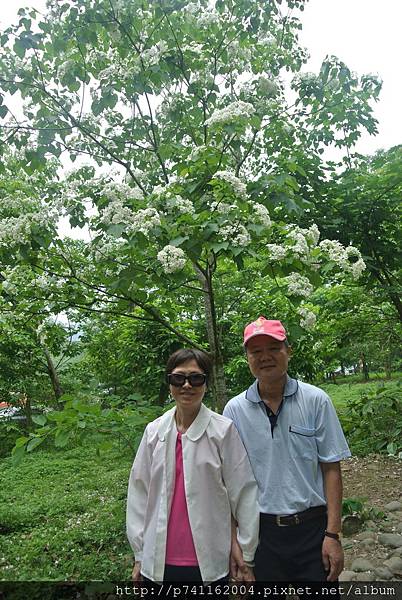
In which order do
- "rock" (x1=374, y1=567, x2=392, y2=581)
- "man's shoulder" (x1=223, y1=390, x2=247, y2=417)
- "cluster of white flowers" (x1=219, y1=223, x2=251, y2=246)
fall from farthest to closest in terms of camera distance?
"rock" (x1=374, y1=567, x2=392, y2=581), "cluster of white flowers" (x1=219, y1=223, x2=251, y2=246), "man's shoulder" (x1=223, y1=390, x2=247, y2=417)

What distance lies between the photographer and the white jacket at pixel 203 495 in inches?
66.6

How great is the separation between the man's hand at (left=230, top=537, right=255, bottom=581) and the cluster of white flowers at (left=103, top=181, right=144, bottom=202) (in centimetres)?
183

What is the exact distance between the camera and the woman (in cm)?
169

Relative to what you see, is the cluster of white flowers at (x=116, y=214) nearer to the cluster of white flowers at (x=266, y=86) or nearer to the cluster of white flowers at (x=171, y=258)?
the cluster of white flowers at (x=171, y=258)

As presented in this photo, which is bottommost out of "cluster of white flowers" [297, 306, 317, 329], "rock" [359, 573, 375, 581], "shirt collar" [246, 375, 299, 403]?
"rock" [359, 573, 375, 581]

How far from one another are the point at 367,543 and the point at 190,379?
8.36ft

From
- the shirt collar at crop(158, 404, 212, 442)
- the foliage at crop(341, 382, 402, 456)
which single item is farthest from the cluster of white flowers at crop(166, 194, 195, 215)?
the foliage at crop(341, 382, 402, 456)

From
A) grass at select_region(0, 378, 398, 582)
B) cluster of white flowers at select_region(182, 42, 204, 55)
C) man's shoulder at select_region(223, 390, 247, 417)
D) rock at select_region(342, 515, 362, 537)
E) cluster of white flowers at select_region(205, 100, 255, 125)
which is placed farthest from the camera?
rock at select_region(342, 515, 362, 537)

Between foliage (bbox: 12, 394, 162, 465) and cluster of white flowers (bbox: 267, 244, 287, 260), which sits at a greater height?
cluster of white flowers (bbox: 267, 244, 287, 260)

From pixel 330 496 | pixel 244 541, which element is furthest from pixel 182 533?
pixel 330 496

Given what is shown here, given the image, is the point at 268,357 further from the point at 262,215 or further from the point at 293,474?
the point at 262,215

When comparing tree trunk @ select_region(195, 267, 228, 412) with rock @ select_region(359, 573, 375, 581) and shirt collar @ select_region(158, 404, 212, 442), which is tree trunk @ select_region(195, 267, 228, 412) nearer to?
shirt collar @ select_region(158, 404, 212, 442)

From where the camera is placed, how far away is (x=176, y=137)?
12.0ft

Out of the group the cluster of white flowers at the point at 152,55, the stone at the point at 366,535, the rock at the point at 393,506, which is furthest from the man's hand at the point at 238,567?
the cluster of white flowers at the point at 152,55
